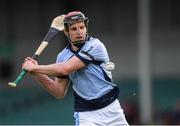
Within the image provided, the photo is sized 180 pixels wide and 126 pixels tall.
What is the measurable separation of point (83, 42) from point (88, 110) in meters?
0.61

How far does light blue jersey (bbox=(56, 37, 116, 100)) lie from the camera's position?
274 inches

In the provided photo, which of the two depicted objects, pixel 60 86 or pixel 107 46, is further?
pixel 107 46

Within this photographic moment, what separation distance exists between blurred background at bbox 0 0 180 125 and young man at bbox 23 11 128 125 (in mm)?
11455

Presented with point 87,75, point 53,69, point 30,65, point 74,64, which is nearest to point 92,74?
point 87,75

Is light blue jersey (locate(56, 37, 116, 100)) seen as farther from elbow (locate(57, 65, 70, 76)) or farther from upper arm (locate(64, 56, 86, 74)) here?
elbow (locate(57, 65, 70, 76))

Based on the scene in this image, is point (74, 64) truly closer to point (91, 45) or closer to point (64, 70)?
point (64, 70)

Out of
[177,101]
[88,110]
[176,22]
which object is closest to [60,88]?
[88,110]

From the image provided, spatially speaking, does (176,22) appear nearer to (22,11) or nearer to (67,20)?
(22,11)

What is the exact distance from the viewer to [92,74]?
6.96 metres

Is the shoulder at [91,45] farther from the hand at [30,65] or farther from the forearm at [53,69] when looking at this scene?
the hand at [30,65]

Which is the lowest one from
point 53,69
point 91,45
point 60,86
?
point 60,86

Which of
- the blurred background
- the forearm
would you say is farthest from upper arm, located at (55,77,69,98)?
the blurred background

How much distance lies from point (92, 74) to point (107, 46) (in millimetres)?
13525

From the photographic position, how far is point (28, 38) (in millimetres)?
21047
